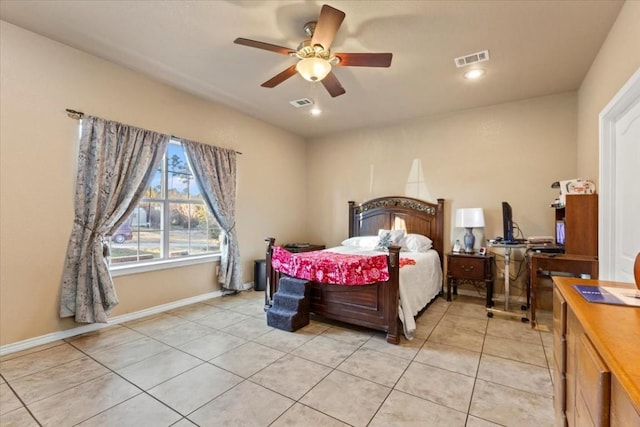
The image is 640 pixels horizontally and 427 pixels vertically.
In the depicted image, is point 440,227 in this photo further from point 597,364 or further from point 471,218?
point 597,364

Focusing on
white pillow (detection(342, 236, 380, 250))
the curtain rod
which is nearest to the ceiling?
the curtain rod

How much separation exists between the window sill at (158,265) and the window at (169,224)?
1.5 inches

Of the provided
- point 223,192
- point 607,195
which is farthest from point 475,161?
point 223,192

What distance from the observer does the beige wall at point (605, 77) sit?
6.98ft

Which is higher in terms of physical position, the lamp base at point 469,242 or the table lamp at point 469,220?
the table lamp at point 469,220

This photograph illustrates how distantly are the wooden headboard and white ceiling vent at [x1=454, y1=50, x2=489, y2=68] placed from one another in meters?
2.09

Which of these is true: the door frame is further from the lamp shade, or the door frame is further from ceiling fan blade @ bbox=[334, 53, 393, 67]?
ceiling fan blade @ bbox=[334, 53, 393, 67]

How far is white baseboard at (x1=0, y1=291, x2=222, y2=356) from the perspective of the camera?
2.64m

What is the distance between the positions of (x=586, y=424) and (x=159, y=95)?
4.55 metres

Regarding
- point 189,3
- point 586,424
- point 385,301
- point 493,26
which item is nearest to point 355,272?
point 385,301

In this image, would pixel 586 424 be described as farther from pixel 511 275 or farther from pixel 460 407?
pixel 511 275

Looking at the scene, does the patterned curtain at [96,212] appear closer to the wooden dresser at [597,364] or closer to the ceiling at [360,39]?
the ceiling at [360,39]

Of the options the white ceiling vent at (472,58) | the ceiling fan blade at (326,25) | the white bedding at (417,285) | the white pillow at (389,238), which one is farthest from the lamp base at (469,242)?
the ceiling fan blade at (326,25)

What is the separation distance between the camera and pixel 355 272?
303 cm
